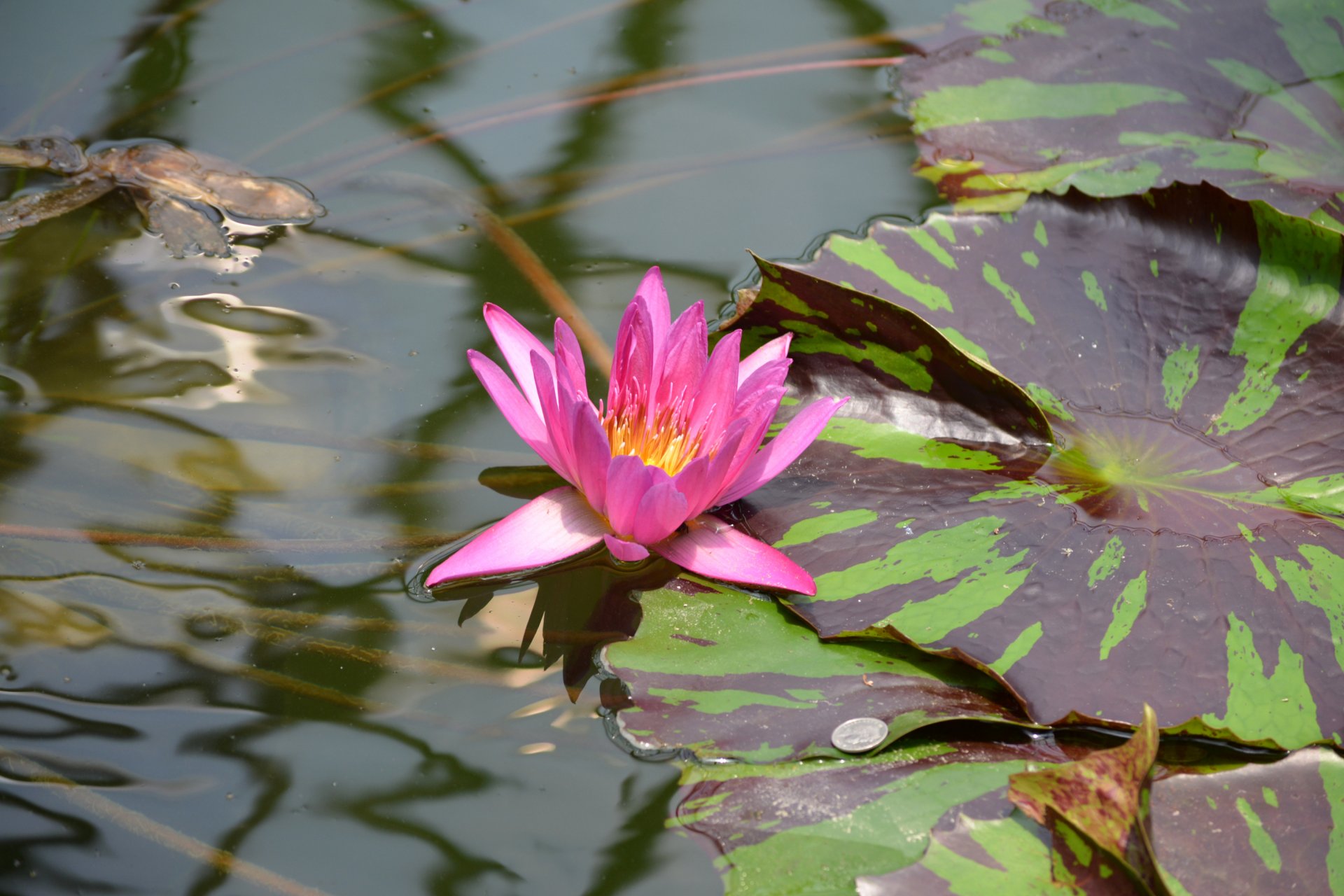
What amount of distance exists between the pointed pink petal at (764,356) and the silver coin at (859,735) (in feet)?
1.94

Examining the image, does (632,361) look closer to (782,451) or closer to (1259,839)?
(782,451)

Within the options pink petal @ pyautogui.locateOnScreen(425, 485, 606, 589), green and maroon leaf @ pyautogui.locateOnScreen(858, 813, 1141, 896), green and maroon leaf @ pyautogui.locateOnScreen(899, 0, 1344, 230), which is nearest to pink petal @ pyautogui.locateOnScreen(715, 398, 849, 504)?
pink petal @ pyautogui.locateOnScreen(425, 485, 606, 589)

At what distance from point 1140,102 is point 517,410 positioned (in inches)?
69.1

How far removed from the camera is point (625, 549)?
1383mm

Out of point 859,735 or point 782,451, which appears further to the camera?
point 782,451

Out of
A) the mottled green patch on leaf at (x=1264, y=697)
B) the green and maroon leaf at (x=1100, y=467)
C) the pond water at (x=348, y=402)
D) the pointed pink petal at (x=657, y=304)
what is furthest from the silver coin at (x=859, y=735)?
the pointed pink petal at (x=657, y=304)

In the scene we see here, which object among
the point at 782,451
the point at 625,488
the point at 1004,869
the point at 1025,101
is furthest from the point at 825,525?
the point at 1025,101

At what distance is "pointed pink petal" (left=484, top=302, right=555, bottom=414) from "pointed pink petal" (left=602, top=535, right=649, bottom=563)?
281 mm

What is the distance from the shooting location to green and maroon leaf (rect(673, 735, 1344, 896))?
109 centimetres

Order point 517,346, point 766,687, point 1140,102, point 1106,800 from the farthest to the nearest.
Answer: point 1140,102 → point 517,346 → point 766,687 → point 1106,800

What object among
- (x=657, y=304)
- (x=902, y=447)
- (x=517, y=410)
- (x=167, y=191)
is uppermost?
(x=167, y=191)

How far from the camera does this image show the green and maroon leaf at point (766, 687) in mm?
1279

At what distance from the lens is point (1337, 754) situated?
1.21m

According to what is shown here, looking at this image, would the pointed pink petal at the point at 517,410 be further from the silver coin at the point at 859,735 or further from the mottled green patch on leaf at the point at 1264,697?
the mottled green patch on leaf at the point at 1264,697
